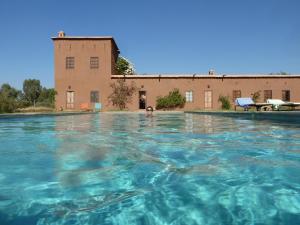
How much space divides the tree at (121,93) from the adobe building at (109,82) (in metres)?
0.34

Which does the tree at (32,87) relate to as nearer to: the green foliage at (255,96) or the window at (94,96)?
the window at (94,96)

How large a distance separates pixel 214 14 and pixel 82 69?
10.9 m

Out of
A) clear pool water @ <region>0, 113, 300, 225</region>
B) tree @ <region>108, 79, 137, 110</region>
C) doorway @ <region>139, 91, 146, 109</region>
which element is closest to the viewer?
clear pool water @ <region>0, 113, 300, 225</region>

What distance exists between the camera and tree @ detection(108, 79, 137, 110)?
945 inches

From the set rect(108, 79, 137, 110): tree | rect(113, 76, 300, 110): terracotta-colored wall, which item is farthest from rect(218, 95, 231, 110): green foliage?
rect(108, 79, 137, 110): tree

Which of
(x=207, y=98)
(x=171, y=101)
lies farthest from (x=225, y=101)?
(x=171, y=101)

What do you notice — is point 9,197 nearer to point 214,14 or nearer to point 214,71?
point 214,14

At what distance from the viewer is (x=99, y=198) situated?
8.23ft

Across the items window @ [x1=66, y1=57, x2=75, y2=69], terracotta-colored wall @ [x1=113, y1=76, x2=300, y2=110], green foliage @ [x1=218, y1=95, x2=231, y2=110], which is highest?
window @ [x1=66, y1=57, x2=75, y2=69]

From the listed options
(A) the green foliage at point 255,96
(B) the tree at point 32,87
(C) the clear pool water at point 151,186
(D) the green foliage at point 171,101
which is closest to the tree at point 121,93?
(D) the green foliage at point 171,101

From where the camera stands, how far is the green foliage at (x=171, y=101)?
23.8 metres

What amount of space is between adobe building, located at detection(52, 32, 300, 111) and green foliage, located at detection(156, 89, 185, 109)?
0.44 metres

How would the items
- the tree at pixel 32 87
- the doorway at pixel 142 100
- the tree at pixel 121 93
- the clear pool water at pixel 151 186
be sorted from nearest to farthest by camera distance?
the clear pool water at pixel 151 186
the tree at pixel 121 93
the doorway at pixel 142 100
the tree at pixel 32 87

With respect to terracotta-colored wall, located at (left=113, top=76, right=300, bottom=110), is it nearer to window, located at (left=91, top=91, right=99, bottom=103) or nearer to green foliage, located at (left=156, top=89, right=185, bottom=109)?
green foliage, located at (left=156, top=89, right=185, bottom=109)
